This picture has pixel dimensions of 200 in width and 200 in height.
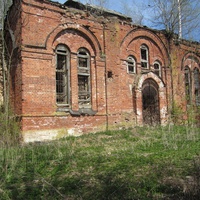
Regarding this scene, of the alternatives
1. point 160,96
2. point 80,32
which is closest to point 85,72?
point 80,32

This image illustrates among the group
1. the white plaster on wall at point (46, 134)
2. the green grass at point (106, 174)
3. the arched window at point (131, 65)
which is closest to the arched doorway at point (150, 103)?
the arched window at point (131, 65)

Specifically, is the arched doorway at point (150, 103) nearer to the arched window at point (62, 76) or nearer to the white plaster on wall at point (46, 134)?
the arched window at point (62, 76)

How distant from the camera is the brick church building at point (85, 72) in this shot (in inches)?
436

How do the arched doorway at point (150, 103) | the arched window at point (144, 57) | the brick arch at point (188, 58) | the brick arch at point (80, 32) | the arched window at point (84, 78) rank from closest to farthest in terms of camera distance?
the brick arch at point (80, 32) → the arched window at point (84, 78) → the arched doorway at point (150, 103) → the arched window at point (144, 57) → the brick arch at point (188, 58)

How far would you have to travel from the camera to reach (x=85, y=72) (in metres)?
13.1

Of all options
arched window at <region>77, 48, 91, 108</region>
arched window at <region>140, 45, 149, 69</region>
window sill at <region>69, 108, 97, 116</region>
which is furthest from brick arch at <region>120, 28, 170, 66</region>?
window sill at <region>69, 108, 97, 116</region>

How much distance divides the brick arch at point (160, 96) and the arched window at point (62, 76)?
4275mm

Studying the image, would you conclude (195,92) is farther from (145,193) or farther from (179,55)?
(145,193)

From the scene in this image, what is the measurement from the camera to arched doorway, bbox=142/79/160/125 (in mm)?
15547

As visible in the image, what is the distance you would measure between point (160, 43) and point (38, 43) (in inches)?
343

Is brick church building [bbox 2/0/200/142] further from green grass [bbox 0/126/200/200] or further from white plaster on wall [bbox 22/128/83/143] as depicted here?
green grass [bbox 0/126/200/200]

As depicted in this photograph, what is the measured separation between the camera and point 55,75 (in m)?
11.8

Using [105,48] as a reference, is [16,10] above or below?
above

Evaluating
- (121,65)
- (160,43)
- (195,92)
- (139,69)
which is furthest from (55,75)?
(195,92)
